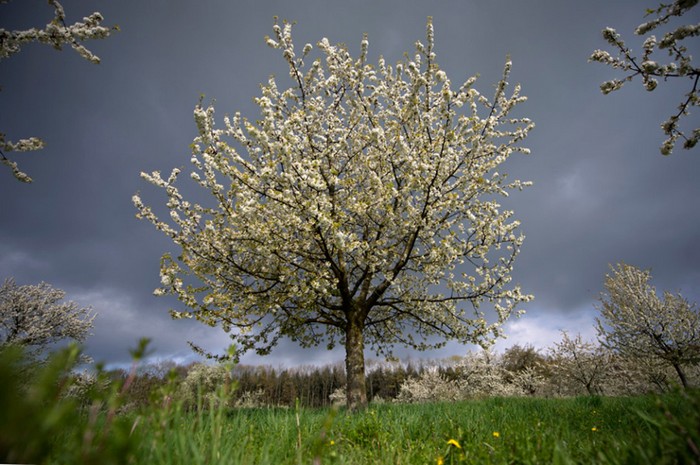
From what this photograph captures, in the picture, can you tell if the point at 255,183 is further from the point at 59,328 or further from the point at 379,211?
the point at 59,328

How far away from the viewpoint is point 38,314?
22.3 metres

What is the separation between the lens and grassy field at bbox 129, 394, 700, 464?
184cm

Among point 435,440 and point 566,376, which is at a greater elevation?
point 566,376

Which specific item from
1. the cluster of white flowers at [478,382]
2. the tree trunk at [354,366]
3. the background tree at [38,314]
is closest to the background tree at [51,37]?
the tree trunk at [354,366]

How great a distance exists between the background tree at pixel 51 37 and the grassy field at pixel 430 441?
545cm

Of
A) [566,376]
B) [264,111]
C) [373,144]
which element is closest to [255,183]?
[264,111]

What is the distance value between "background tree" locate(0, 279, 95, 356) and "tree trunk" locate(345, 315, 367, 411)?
1989 centimetres

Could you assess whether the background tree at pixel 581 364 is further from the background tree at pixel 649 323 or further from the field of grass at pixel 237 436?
the field of grass at pixel 237 436

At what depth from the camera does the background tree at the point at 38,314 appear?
20.9 metres

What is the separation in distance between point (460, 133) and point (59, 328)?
94.3 ft

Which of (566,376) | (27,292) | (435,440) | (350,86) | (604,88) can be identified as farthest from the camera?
(566,376)

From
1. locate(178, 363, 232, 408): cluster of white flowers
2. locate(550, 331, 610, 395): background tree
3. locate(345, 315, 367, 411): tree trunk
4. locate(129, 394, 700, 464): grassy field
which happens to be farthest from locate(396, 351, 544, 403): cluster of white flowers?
locate(178, 363, 232, 408): cluster of white flowers

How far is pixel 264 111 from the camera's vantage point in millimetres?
7578

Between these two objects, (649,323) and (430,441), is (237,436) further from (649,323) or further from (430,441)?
(649,323)
